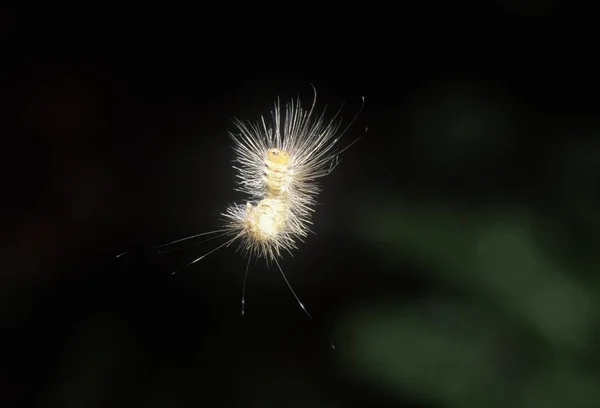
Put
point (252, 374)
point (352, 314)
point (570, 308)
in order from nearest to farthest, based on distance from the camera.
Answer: point (570, 308), point (352, 314), point (252, 374)

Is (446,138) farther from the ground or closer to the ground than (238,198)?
farther from the ground

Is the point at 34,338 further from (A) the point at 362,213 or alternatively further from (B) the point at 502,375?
(B) the point at 502,375

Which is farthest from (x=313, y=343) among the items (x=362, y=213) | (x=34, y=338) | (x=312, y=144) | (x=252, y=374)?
(x=34, y=338)

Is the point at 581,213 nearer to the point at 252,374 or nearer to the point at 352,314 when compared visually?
the point at 352,314

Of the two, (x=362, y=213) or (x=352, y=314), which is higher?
(x=362, y=213)

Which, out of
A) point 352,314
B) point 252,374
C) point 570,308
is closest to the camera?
point 570,308

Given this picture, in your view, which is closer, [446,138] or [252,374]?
[446,138]

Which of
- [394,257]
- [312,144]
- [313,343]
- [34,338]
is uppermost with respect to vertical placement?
[312,144]

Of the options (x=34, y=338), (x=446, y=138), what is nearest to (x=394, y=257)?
(x=446, y=138)

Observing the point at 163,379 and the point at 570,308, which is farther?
the point at 163,379
